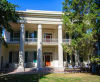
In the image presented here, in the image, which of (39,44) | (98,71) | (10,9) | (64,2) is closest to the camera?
(10,9)

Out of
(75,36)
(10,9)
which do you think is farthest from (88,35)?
(10,9)

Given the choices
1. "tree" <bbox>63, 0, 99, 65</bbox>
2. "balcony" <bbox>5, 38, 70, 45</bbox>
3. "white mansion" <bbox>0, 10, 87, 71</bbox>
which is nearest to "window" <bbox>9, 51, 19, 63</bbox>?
"white mansion" <bbox>0, 10, 87, 71</bbox>

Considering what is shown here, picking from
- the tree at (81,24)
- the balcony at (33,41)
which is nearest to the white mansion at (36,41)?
the balcony at (33,41)

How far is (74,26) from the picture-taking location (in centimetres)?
1299

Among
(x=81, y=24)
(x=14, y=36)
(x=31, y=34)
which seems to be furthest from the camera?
(x=31, y=34)

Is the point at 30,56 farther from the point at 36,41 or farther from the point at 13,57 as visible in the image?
the point at 36,41

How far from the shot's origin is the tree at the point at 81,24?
487 inches

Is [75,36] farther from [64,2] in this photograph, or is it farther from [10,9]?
[10,9]

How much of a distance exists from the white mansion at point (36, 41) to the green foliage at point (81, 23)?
5542 mm

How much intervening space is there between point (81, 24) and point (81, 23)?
1.36 ft

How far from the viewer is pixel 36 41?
2136 cm

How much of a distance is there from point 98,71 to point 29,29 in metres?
14.3

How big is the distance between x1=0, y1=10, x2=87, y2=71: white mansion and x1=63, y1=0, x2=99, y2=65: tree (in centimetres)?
554

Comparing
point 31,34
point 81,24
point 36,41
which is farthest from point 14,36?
point 81,24
